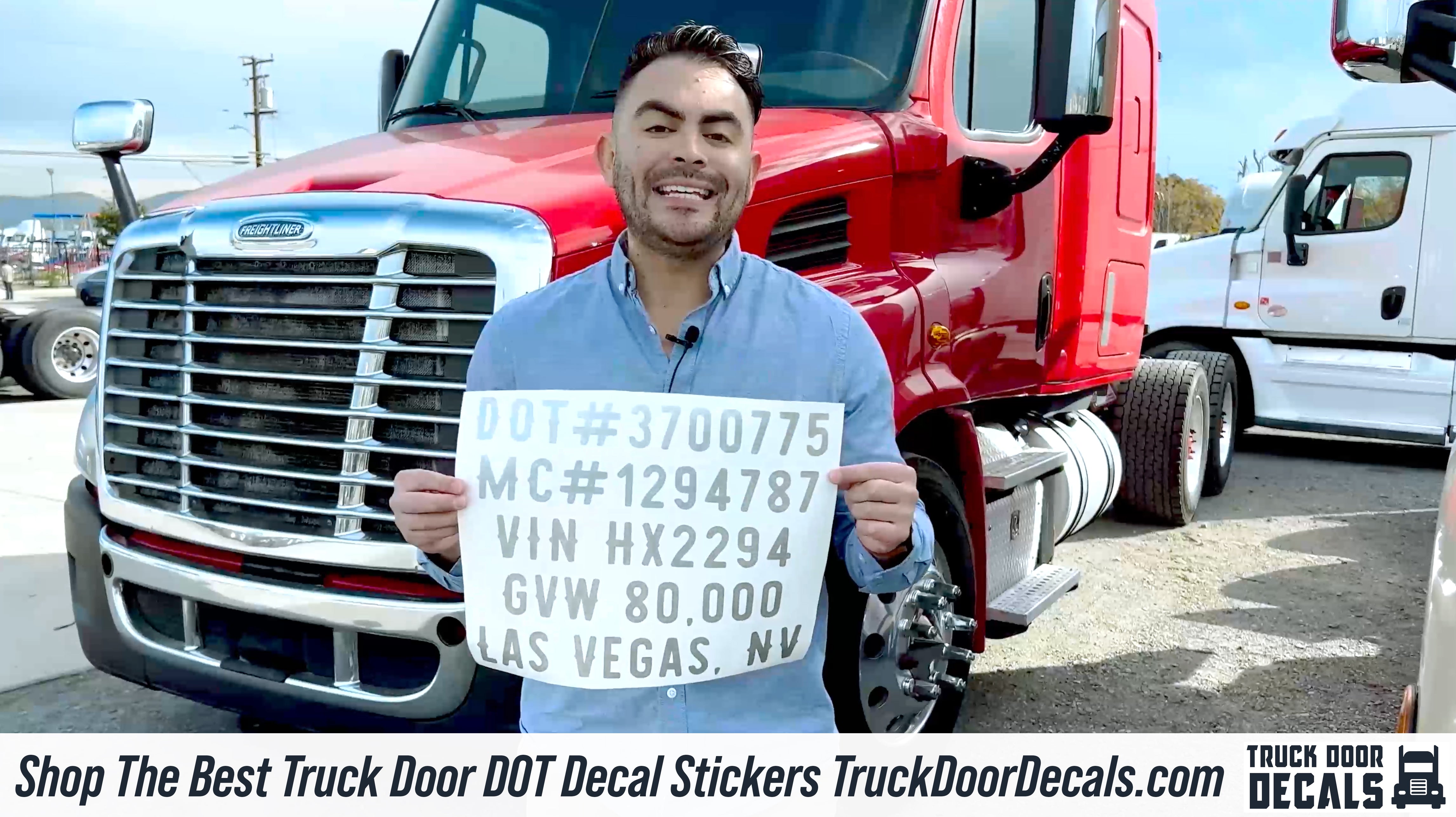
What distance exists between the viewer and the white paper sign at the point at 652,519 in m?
1.71

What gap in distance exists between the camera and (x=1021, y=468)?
384cm

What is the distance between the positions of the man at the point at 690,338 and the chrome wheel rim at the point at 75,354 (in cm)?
1100

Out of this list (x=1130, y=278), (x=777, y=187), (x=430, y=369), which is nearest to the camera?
(x=430, y=369)

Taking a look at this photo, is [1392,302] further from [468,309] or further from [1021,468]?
[468,309]

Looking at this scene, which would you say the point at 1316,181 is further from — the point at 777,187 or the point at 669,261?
the point at 669,261

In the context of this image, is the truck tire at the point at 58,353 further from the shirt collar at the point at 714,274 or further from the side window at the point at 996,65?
the shirt collar at the point at 714,274

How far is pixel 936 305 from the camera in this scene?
3.24m

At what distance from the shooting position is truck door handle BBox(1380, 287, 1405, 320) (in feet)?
27.7

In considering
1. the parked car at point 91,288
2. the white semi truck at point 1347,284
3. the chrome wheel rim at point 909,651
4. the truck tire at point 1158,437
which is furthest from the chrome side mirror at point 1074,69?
the parked car at point 91,288

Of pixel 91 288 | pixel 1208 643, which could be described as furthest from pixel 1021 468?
pixel 91 288

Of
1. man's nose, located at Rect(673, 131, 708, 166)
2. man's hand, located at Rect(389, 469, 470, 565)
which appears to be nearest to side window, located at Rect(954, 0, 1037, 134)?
man's nose, located at Rect(673, 131, 708, 166)

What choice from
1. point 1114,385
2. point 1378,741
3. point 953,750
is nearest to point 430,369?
point 953,750

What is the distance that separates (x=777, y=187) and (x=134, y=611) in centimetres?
192

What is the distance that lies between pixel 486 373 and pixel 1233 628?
4.06 m
